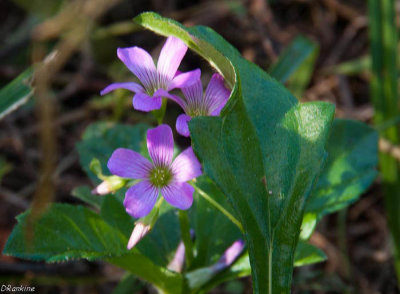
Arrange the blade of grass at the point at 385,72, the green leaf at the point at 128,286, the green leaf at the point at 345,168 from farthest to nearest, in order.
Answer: the blade of grass at the point at 385,72 < the green leaf at the point at 128,286 < the green leaf at the point at 345,168

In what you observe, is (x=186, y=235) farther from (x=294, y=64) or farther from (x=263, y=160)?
(x=294, y=64)

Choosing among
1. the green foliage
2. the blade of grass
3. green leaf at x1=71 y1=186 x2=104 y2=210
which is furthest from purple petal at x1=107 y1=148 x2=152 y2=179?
the blade of grass

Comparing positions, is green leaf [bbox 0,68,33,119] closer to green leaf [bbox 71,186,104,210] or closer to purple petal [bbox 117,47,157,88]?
green leaf [bbox 71,186,104,210]

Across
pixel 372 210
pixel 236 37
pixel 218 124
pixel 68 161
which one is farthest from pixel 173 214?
pixel 236 37

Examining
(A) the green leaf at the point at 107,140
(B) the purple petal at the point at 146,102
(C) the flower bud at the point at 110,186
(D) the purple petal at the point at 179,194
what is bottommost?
(A) the green leaf at the point at 107,140

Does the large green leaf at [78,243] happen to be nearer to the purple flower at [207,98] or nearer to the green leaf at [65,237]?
the green leaf at [65,237]

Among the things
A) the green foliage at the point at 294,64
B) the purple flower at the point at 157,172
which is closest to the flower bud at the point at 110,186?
the purple flower at the point at 157,172

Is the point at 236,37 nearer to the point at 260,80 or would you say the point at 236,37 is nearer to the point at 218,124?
the point at 260,80
